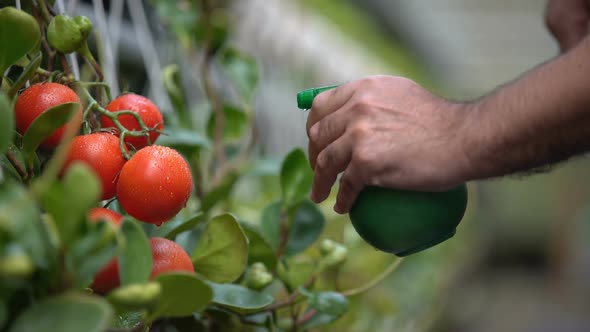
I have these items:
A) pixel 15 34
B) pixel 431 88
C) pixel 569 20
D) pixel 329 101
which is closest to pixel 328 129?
pixel 329 101

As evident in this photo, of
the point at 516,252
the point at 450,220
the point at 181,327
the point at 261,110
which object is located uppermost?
the point at 450,220

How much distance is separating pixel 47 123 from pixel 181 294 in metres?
0.14

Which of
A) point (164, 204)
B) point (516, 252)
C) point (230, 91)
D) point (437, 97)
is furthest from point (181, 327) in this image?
point (516, 252)

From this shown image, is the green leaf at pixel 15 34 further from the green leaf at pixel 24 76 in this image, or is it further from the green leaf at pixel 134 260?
the green leaf at pixel 134 260

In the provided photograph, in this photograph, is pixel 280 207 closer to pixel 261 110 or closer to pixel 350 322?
pixel 350 322

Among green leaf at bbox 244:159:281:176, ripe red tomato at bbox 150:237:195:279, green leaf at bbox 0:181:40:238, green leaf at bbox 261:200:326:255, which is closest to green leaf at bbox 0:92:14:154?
Result: green leaf at bbox 0:181:40:238

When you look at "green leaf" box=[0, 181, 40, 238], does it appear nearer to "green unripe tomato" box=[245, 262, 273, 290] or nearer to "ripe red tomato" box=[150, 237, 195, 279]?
"ripe red tomato" box=[150, 237, 195, 279]

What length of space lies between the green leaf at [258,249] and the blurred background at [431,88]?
0.56ft

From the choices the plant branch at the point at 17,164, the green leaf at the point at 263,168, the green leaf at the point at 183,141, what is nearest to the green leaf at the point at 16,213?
the plant branch at the point at 17,164

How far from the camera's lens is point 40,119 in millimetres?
400

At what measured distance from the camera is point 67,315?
0.31 meters

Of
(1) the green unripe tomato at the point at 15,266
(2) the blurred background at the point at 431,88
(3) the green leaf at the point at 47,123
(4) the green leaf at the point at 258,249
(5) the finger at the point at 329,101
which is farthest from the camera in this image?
(2) the blurred background at the point at 431,88

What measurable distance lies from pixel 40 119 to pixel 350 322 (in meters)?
0.62

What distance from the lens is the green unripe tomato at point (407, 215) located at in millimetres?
469
